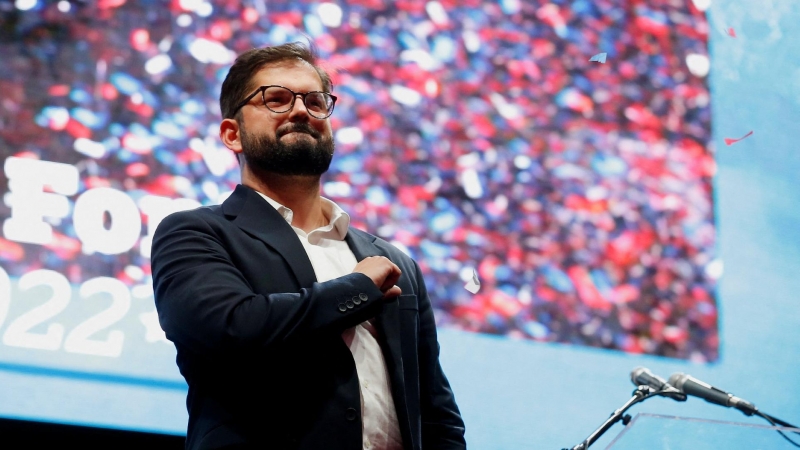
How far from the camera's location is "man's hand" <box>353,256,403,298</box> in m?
1.29

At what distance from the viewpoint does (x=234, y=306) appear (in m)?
1.22

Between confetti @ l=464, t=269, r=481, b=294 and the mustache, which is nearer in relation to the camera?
the mustache

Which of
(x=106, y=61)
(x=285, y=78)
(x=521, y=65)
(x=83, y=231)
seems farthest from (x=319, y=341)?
(x=521, y=65)

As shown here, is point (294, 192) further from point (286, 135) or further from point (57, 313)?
point (57, 313)

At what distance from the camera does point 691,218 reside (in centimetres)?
279

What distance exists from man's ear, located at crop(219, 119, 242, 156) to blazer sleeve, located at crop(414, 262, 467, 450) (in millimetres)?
502

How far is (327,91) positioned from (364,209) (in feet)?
2.93

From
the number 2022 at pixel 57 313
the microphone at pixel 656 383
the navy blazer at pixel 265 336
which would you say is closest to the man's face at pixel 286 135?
the navy blazer at pixel 265 336

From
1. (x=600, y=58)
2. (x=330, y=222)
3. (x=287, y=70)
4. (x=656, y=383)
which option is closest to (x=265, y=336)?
(x=330, y=222)

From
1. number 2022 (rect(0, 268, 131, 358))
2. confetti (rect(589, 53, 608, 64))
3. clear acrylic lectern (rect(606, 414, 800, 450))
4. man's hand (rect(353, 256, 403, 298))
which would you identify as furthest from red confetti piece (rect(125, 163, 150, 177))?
clear acrylic lectern (rect(606, 414, 800, 450))

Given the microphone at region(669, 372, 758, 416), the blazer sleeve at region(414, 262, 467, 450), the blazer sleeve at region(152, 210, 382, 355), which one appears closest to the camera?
the blazer sleeve at region(152, 210, 382, 355)

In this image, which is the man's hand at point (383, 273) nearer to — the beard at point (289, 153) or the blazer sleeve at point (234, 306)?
the blazer sleeve at point (234, 306)

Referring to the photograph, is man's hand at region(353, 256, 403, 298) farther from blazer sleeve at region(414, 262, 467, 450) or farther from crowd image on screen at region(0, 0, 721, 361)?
crowd image on screen at region(0, 0, 721, 361)

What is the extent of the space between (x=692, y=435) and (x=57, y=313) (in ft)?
5.71
